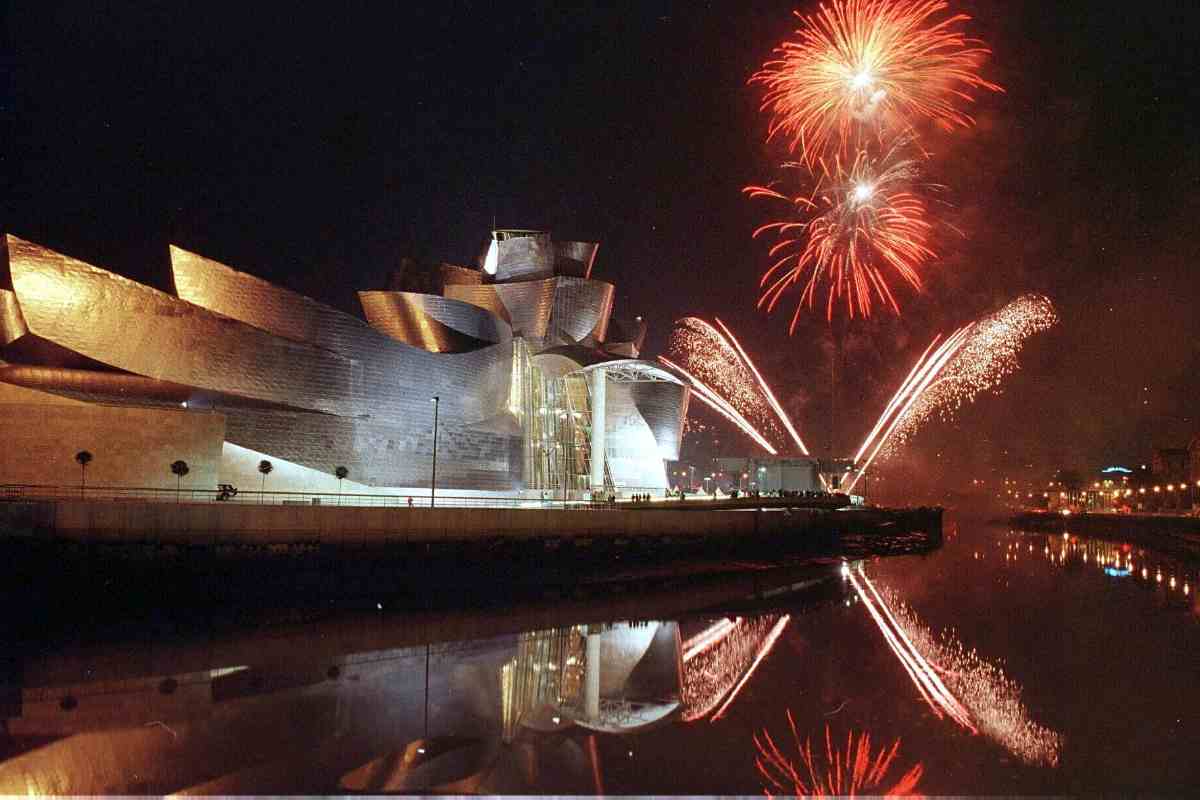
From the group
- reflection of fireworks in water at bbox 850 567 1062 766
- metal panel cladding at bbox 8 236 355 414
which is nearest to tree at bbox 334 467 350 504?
metal panel cladding at bbox 8 236 355 414

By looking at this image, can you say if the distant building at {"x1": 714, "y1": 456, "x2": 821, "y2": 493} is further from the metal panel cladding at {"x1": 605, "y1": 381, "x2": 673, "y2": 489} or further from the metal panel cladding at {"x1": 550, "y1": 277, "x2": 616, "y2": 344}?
the metal panel cladding at {"x1": 550, "y1": 277, "x2": 616, "y2": 344}

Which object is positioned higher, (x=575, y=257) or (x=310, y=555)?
(x=575, y=257)

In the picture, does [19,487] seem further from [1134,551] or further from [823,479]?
[1134,551]

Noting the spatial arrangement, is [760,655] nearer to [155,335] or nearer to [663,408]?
[155,335]

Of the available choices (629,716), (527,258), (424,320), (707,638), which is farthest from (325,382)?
(629,716)

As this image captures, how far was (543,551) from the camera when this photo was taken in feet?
88.4

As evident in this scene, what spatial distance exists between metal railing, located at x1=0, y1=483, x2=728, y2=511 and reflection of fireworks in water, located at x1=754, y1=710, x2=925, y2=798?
15349mm

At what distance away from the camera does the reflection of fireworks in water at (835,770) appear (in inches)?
388

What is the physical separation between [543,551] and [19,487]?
→ 13534mm

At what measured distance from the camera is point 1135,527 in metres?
62.4

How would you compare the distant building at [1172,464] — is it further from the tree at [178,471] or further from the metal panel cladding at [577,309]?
the tree at [178,471]

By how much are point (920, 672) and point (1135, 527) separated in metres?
55.8

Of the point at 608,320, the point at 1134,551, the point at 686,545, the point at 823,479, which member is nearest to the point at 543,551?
the point at 686,545

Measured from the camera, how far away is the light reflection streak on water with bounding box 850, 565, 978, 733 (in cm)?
1327
